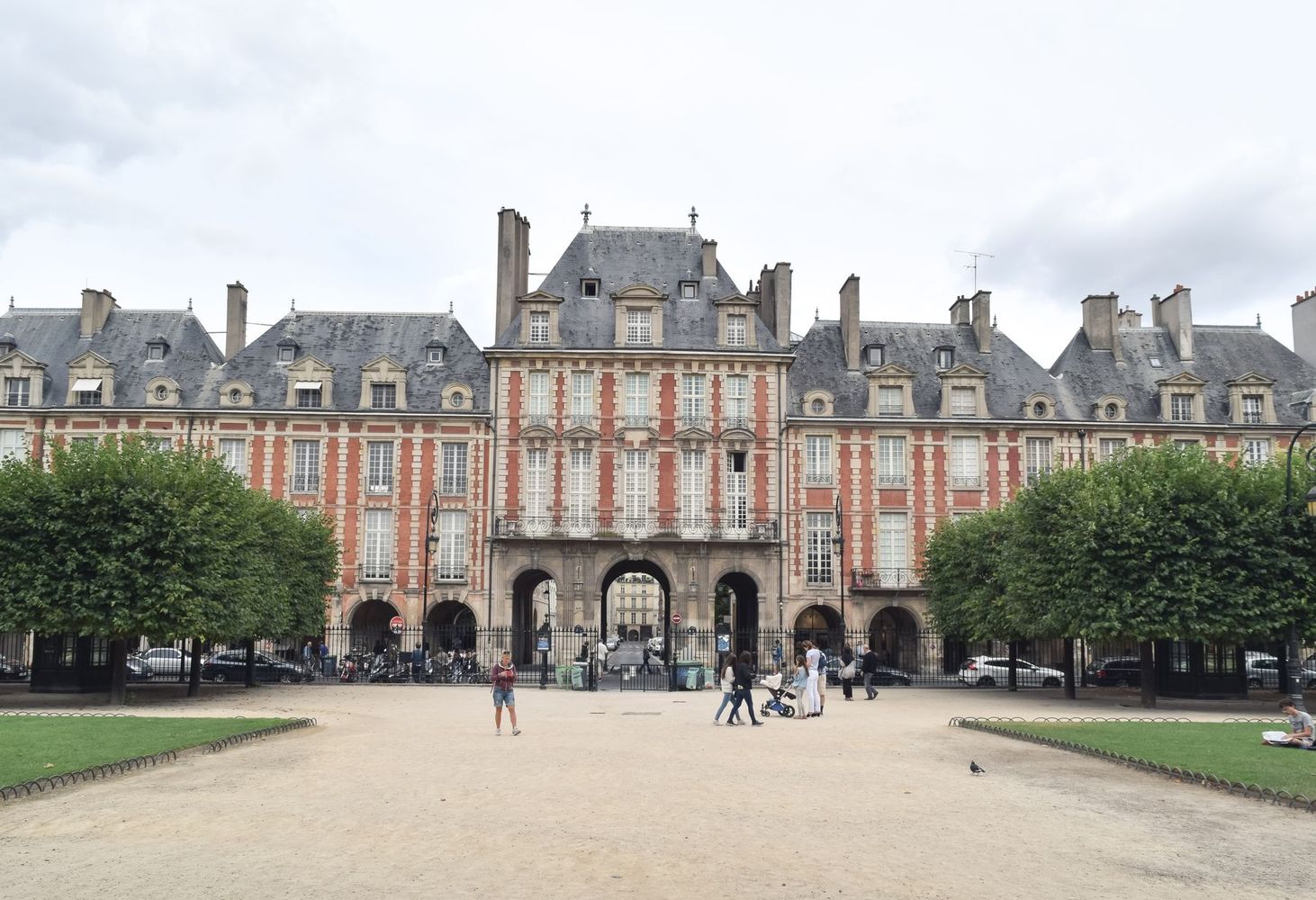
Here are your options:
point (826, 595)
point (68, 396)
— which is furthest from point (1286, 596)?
point (68, 396)

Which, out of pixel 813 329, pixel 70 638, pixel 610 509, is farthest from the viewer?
pixel 813 329

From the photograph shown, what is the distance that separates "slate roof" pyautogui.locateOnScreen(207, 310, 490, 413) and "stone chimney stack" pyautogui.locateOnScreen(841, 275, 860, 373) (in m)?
15.0

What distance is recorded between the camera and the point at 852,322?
48.1m

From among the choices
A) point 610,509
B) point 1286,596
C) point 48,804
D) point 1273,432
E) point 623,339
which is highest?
point 623,339

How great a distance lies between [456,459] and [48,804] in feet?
108

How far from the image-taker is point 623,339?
45.5m

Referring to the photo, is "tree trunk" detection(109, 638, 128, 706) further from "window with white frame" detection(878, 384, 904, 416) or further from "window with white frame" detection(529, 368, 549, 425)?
"window with white frame" detection(878, 384, 904, 416)

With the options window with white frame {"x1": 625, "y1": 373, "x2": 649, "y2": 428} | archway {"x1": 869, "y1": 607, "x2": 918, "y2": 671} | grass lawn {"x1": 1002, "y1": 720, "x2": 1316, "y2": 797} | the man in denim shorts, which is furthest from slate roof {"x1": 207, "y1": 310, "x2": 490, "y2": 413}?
grass lawn {"x1": 1002, "y1": 720, "x2": 1316, "y2": 797}

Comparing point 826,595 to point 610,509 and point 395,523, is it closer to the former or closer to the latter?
point 610,509

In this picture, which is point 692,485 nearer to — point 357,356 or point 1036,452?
point 1036,452

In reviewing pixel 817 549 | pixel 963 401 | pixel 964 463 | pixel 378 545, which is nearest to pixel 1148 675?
pixel 817 549

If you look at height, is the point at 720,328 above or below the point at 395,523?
above

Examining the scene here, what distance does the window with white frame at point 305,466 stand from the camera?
4466cm

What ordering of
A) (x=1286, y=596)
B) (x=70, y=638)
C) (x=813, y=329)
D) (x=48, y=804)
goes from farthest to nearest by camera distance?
(x=813, y=329) < (x=70, y=638) < (x=1286, y=596) < (x=48, y=804)
